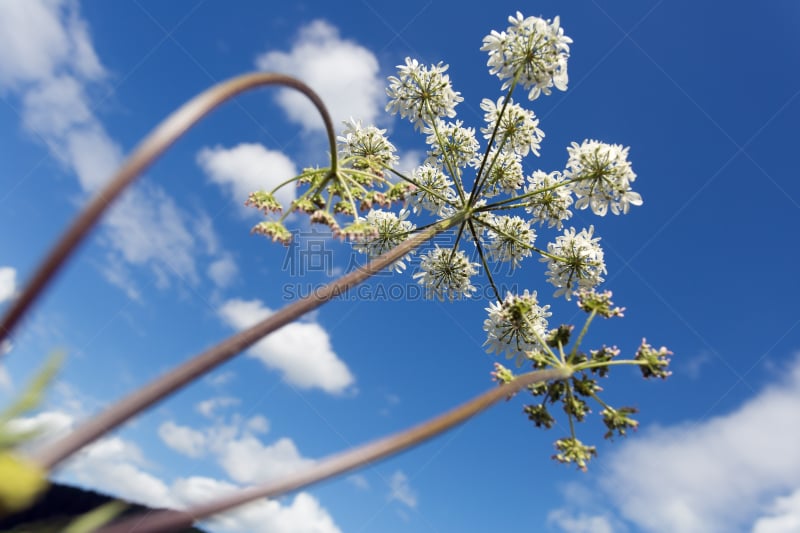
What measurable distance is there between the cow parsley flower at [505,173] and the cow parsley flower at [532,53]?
4.60 ft

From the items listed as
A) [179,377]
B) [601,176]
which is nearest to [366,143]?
[601,176]

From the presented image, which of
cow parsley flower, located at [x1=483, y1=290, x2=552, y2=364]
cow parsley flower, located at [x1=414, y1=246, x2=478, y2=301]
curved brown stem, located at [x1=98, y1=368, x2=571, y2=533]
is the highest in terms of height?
cow parsley flower, located at [x1=414, y1=246, x2=478, y2=301]

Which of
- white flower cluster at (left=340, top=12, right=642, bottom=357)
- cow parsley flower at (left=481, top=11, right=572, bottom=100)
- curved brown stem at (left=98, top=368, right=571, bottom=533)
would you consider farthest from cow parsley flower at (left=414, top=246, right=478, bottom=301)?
curved brown stem at (left=98, top=368, right=571, bottom=533)

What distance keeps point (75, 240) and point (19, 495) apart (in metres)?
0.73

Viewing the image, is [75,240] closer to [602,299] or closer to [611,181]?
[602,299]

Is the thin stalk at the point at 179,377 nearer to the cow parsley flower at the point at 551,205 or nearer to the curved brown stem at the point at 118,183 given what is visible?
the curved brown stem at the point at 118,183

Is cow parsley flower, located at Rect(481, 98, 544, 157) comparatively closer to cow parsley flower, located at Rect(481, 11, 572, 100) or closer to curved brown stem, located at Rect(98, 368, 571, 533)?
cow parsley flower, located at Rect(481, 11, 572, 100)

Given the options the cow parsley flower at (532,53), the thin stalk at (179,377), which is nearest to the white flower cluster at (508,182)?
the cow parsley flower at (532,53)

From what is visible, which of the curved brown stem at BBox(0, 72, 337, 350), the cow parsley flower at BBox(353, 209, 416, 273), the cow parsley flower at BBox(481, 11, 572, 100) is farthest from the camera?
the cow parsley flower at BBox(353, 209, 416, 273)

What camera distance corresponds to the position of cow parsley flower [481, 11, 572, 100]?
19.0 feet

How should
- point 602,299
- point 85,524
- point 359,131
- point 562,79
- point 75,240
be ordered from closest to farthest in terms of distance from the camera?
1. point 75,240
2. point 85,524
3. point 602,299
4. point 562,79
5. point 359,131

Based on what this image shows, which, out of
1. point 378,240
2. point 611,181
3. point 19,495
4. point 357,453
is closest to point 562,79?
point 611,181

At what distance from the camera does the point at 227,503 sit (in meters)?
2.08

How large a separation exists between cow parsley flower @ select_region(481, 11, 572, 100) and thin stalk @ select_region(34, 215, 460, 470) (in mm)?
3389
